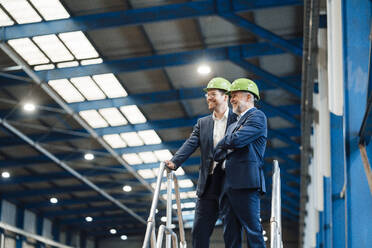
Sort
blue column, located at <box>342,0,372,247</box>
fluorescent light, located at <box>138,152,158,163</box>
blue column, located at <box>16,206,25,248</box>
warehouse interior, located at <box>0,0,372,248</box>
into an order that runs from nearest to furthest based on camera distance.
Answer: blue column, located at <box>342,0,372,247</box>, warehouse interior, located at <box>0,0,372,248</box>, fluorescent light, located at <box>138,152,158,163</box>, blue column, located at <box>16,206,25,248</box>

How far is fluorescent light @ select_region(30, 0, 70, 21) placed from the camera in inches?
866

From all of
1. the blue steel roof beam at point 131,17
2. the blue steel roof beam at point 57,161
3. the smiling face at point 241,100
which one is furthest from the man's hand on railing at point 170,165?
the blue steel roof beam at point 57,161

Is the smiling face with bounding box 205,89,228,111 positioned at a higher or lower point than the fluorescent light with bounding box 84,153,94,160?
lower

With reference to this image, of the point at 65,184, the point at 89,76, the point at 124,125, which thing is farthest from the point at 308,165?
the point at 65,184

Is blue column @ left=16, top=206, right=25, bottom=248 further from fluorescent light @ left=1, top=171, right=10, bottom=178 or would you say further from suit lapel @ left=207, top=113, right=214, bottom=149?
suit lapel @ left=207, top=113, right=214, bottom=149

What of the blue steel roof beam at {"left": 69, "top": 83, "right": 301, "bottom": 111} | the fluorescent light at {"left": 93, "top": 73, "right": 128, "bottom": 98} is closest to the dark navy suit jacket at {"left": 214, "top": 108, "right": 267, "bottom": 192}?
the fluorescent light at {"left": 93, "top": 73, "right": 128, "bottom": 98}

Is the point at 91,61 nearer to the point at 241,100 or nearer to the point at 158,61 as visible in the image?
the point at 158,61

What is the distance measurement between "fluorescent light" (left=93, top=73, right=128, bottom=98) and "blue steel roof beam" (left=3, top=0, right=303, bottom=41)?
186 inches

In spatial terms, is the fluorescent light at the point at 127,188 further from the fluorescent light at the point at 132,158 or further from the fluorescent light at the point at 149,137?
the fluorescent light at the point at 149,137

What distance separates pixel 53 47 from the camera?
24.8m

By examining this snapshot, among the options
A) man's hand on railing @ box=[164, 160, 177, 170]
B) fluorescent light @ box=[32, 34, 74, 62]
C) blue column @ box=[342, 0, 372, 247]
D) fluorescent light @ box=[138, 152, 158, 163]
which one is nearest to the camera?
man's hand on railing @ box=[164, 160, 177, 170]

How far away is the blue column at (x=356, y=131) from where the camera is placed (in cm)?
954

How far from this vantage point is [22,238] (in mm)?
47406

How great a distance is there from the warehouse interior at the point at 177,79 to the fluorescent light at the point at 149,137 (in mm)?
115
